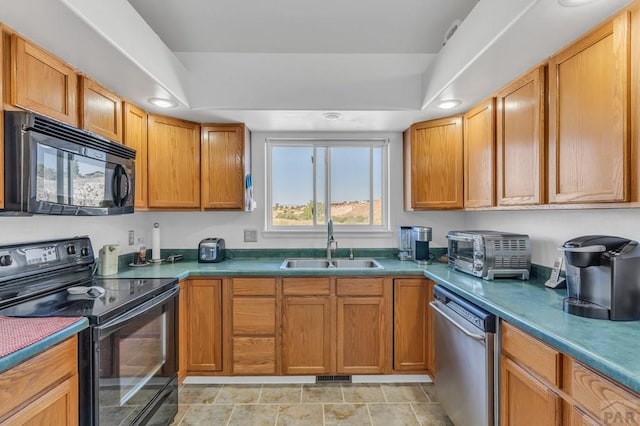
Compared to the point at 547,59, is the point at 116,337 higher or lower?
lower

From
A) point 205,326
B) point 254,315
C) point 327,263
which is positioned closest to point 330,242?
point 327,263

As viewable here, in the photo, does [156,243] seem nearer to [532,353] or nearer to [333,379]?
[333,379]

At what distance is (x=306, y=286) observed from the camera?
94.6 inches

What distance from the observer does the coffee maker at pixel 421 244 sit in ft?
8.57

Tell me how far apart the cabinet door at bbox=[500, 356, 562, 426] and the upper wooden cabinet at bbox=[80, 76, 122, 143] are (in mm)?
2498

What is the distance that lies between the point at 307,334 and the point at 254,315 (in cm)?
43

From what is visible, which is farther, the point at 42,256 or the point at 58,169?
the point at 42,256

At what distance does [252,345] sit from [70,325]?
4.56ft

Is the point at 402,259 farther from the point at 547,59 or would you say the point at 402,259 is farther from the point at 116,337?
the point at 116,337

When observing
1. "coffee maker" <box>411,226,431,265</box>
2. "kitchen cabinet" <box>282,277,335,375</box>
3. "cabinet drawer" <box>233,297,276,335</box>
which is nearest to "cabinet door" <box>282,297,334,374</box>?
"kitchen cabinet" <box>282,277,335,375</box>

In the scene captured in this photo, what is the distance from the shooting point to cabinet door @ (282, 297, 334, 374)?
2395mm

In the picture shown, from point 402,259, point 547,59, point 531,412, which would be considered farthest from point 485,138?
point 531,412

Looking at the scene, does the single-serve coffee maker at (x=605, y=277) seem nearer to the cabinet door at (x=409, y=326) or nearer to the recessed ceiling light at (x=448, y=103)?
the cabinet door at (x=409, y=326)

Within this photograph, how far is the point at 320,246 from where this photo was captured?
301 cm
